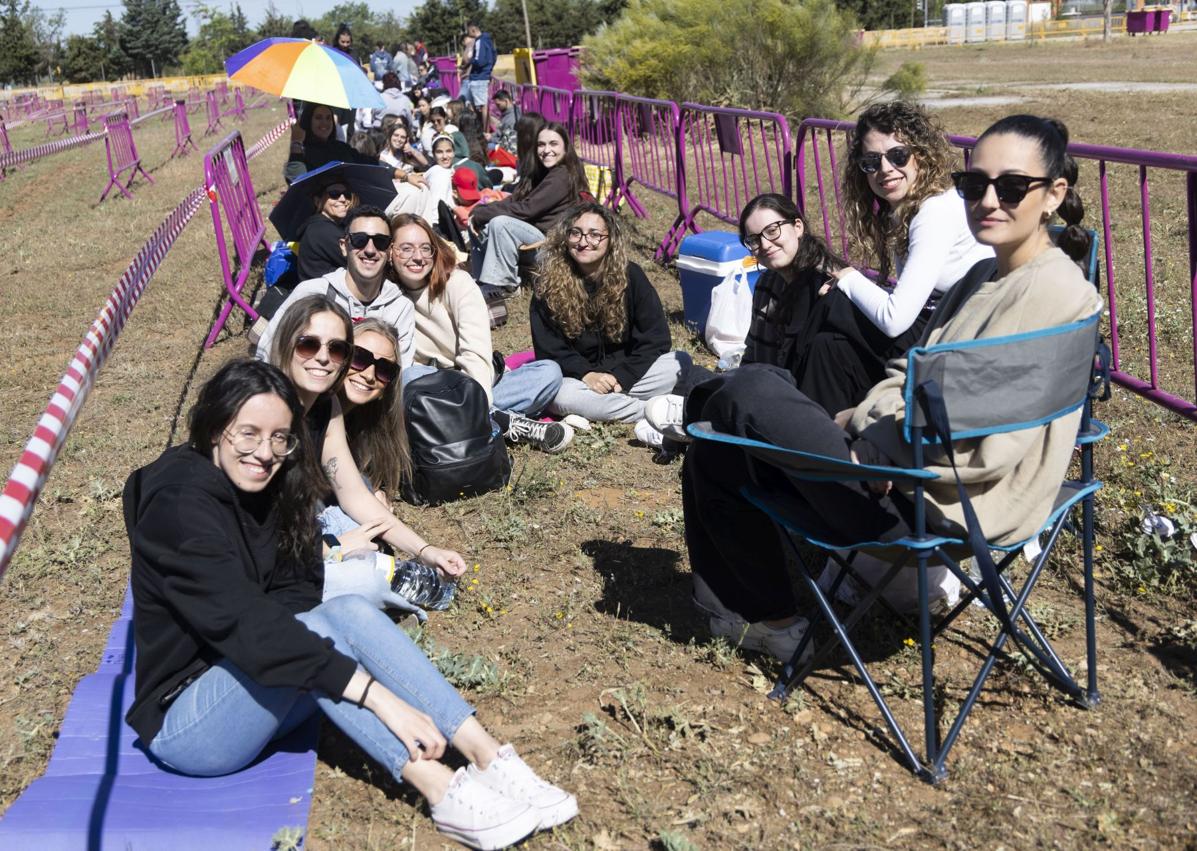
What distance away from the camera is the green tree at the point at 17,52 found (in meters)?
74.1

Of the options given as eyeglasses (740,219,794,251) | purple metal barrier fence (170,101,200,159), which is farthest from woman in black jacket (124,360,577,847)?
purple metal barrier fence (170,101,200,159)

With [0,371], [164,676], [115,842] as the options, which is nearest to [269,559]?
[164,676]

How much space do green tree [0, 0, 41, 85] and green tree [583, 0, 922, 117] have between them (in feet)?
227

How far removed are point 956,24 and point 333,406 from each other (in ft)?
204

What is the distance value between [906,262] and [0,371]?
6476 mm

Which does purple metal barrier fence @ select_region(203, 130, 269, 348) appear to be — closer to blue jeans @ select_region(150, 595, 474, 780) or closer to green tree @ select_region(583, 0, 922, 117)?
blue jeans @ select_region(150, 595, 474, 780)

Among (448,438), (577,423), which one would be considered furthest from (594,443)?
(448,438)

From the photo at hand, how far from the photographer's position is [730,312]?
22.1 ft

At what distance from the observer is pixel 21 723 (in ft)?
11.4

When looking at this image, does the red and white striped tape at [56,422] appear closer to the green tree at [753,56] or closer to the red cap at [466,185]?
the red cap at [466,185]

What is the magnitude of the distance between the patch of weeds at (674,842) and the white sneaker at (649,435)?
2947 millimetres

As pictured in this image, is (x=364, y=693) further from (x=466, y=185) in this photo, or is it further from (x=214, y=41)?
(x=214, y=41)

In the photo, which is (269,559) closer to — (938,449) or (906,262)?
(938,449)

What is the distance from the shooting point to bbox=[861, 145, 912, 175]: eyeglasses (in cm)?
405
